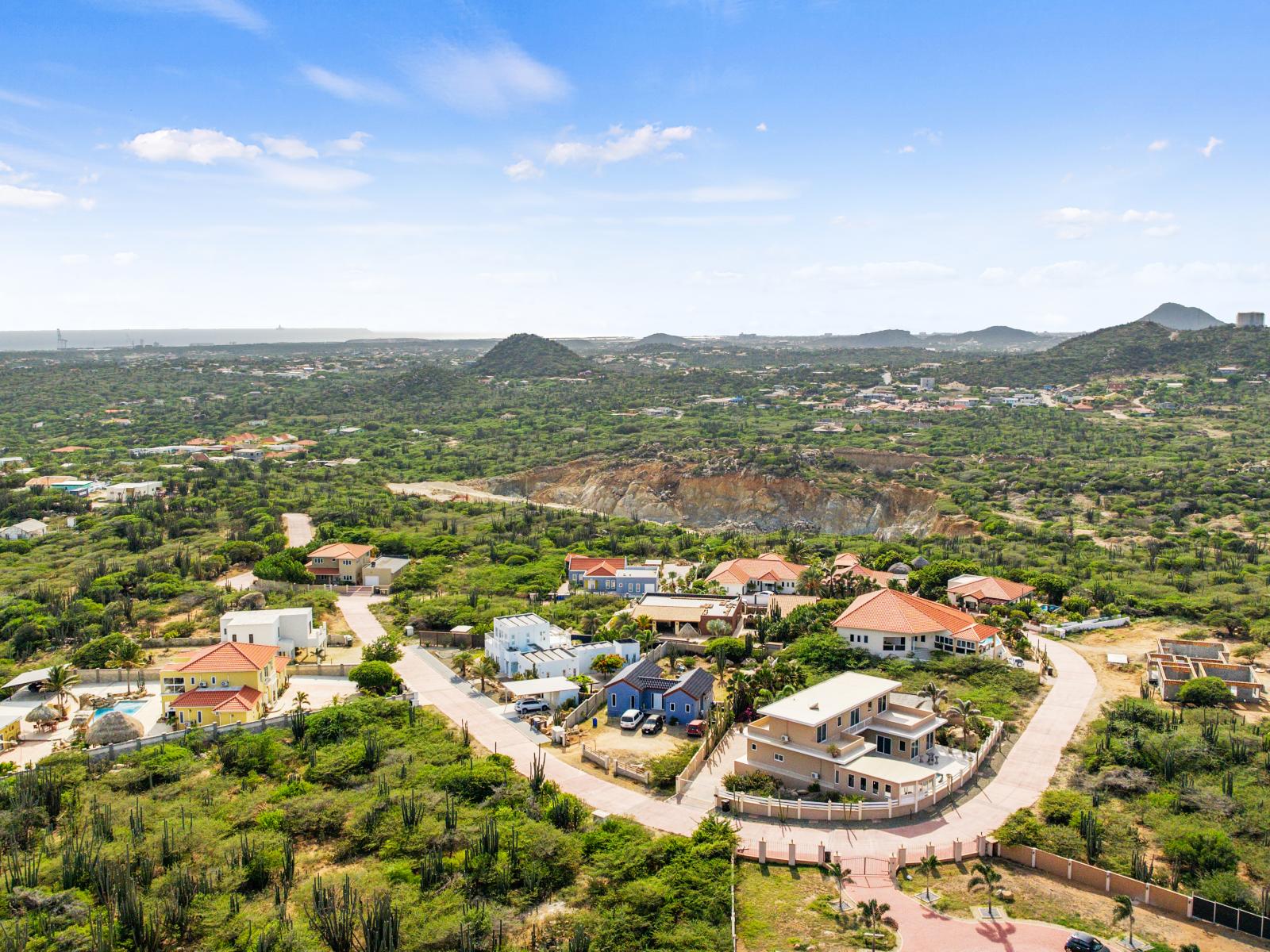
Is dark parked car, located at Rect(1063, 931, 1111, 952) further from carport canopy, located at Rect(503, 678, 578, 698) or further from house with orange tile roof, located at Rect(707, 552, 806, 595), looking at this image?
house with orange tile roof, located at Rect(707, 552, 806, 595)

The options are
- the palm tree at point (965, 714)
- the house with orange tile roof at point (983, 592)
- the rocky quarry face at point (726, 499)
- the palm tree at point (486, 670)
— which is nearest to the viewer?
the palm tree at point (965, 714)

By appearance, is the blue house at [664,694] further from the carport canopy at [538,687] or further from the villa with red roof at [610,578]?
the villa with red roof at [610,578]

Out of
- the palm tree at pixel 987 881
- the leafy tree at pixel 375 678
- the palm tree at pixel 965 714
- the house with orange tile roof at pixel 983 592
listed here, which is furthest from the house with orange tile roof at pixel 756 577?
the palm tree at pixel 987 881

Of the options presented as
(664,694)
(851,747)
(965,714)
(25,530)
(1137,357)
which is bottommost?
(25,530)

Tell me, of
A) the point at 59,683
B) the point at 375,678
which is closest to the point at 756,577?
the point at 375,678

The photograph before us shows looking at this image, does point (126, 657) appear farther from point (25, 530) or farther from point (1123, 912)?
point (1123, 912)

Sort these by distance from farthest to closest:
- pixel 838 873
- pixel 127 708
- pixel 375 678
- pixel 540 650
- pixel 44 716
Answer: pixel 540 650 → pixel 375 678 → pixel 127 708 → pixel 44 716 → pixel 838 873

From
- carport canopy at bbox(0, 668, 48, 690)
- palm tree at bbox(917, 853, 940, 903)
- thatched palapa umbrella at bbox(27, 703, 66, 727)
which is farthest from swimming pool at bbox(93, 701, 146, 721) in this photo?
palm tree at bbox(917, 853, 940, 903)
